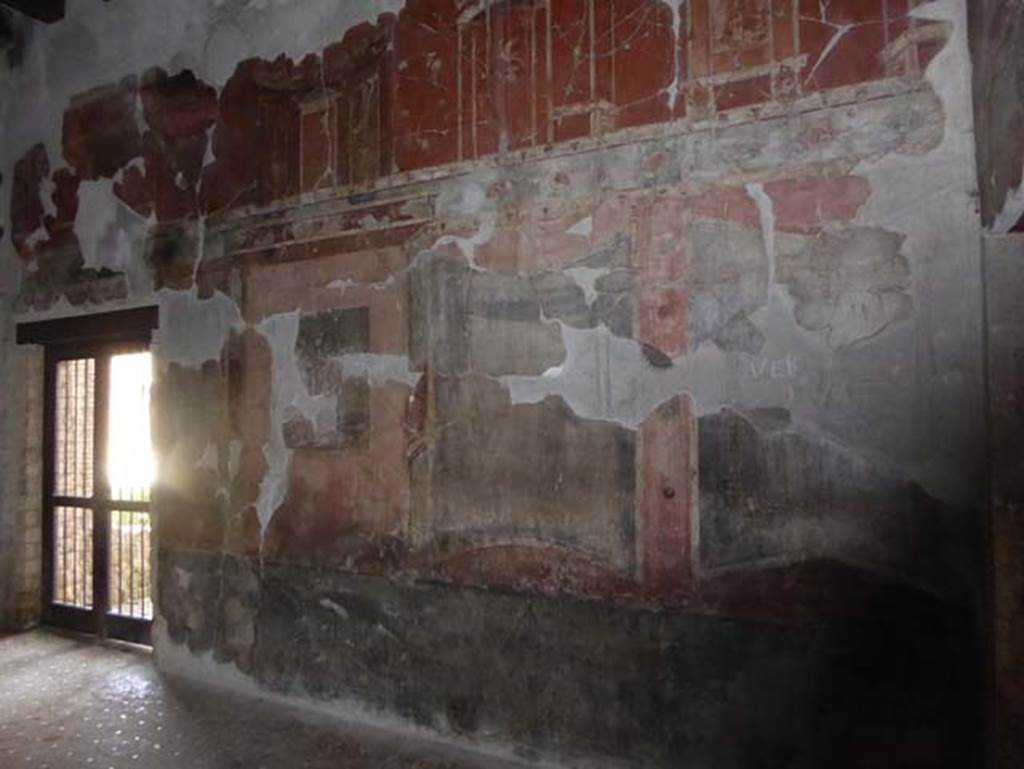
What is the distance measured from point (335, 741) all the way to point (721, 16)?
3.30m

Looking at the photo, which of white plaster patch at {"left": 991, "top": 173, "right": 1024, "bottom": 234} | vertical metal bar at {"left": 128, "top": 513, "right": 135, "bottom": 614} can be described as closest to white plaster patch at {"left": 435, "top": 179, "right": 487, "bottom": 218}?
white plaster patch at {"left": 991, "top": 173, "right": 1024, "bottom": 234}

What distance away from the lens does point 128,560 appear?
14.2 feet

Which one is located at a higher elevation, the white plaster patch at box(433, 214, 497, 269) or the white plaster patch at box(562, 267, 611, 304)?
the white plaster patch at box(433, 214, 497, 269)

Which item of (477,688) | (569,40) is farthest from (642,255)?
(477,688)

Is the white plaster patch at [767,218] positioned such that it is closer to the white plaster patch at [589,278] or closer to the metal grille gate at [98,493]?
the white plaster patch at [589,278]

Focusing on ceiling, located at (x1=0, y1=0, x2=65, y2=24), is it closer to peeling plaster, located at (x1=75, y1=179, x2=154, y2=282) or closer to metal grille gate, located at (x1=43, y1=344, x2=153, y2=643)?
peeling plaster, located at (x1=75, y1=179, x2=154, y2=282)

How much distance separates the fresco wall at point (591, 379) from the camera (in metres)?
2.20

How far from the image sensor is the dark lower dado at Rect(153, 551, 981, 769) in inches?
85.0

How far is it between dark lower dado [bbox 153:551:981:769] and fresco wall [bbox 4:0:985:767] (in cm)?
1

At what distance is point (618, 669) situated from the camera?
2.59 metres

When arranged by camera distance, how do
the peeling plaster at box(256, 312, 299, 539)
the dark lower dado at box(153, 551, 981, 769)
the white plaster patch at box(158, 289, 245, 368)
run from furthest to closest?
the white plaster patch at box(158, 289, 245, 368), the peeling plaster at box(256, 312, 299, 539), the dark lower dado at box(153, 551, 981, 769)

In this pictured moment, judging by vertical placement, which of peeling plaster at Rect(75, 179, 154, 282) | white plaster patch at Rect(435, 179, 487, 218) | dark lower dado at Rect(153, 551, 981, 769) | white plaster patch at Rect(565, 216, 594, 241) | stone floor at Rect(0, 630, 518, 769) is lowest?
stone floor at Rect(0, 630, 518, 769)

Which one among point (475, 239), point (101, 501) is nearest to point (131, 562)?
point (101, 501)

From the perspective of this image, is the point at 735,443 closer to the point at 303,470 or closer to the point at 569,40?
the point at 569,40
